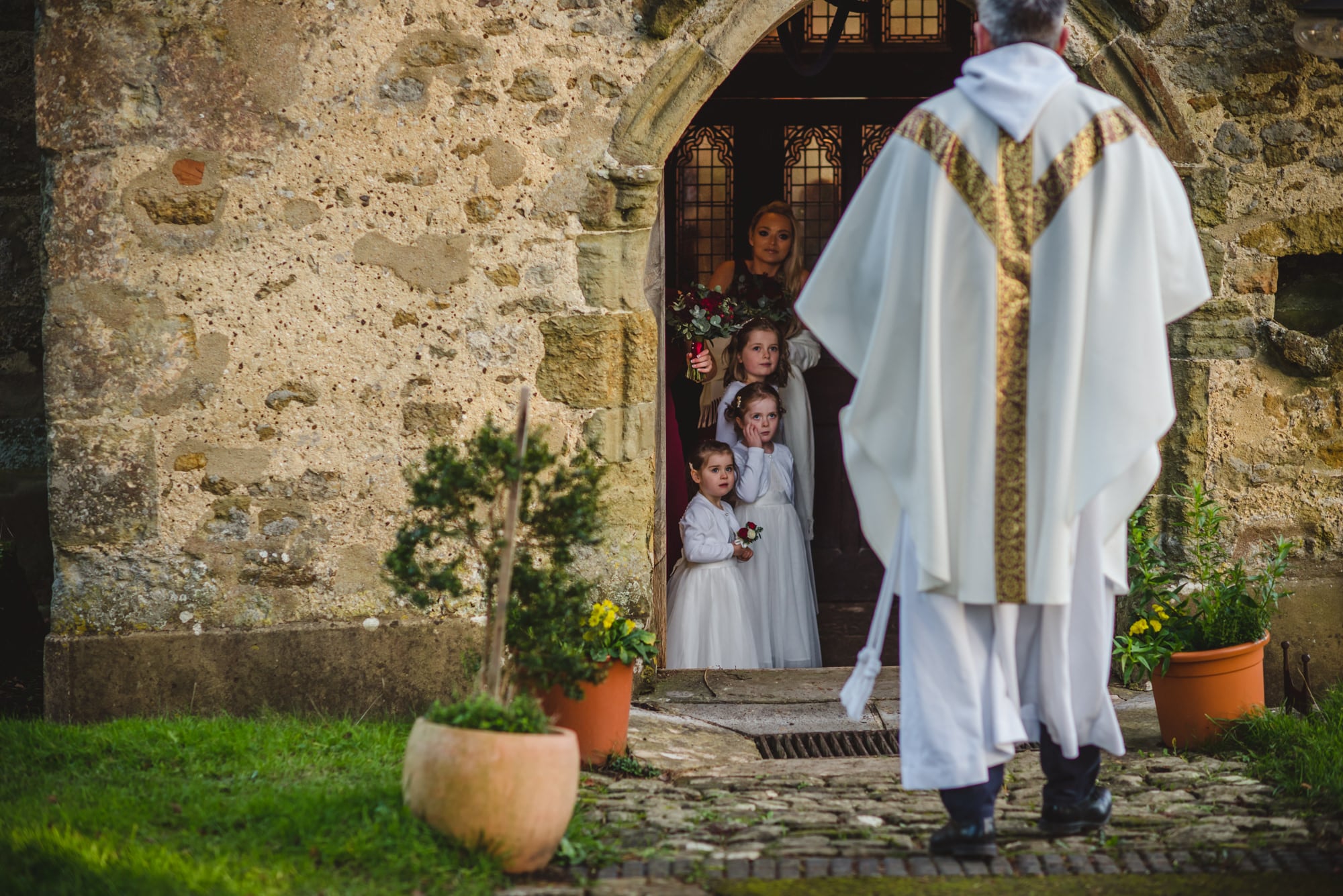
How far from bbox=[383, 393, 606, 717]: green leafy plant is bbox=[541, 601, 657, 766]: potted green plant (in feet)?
1.52

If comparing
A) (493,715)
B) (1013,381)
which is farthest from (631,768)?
(1013,381)

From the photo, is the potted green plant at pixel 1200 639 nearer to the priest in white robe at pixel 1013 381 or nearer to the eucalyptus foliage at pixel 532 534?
the priest in white robe at pixel 1013 381

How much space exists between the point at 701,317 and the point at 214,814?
384 cm

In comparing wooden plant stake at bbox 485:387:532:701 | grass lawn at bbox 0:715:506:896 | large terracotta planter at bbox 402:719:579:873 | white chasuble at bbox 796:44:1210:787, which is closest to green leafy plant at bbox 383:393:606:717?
wooden plant stake at bbox 485:387:532:701

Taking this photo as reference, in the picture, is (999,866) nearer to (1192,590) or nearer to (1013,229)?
(1013,229)

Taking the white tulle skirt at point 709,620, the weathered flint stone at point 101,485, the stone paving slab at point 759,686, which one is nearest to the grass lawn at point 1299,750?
the stone paving slab at point 759,686

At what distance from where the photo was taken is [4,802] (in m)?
3.18

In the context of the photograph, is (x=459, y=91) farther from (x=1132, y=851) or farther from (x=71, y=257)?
(x=1132, y=851)

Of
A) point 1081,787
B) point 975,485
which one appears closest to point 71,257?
point 975,485

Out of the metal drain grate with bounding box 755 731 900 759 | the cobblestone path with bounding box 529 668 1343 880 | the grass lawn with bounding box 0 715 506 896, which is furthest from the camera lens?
the metal drain grate with bounding box 755 731 900 759

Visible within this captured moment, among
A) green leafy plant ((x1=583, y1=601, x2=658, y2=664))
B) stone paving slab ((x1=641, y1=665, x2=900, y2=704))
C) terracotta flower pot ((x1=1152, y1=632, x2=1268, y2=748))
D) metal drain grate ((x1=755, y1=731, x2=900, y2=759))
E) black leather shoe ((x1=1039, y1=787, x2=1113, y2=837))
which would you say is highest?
green leafy plant ((x1=583, y1=601, x2=658, y2=664))

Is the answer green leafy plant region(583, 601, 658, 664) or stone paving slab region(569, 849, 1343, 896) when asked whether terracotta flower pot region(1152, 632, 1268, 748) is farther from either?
green leafy plant region(583, 601, 658, 664)

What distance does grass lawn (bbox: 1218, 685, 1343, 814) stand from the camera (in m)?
3.36

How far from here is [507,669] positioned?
3.24 metres
